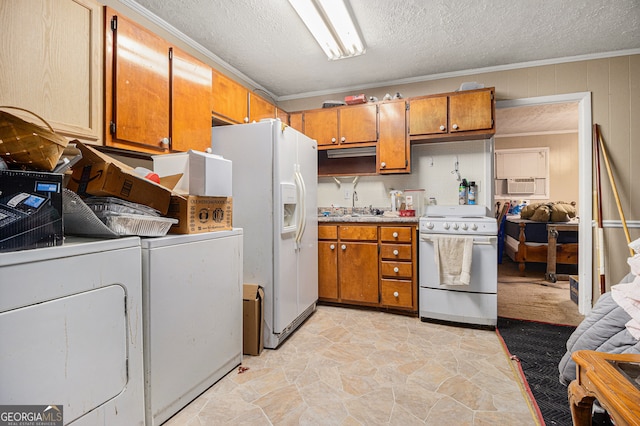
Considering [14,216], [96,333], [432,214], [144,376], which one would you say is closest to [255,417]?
[144,376]

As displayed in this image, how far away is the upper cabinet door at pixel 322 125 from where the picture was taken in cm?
360

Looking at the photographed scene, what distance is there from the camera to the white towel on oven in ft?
8.79

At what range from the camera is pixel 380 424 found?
5.09ft

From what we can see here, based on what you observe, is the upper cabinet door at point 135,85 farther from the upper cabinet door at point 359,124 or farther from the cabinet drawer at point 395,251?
the cabinet drawer at point 395,251

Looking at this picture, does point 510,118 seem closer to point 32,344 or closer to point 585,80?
point 585,80

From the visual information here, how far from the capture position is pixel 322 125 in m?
3.64

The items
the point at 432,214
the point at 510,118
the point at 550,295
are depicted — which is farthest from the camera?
the point at 510,118

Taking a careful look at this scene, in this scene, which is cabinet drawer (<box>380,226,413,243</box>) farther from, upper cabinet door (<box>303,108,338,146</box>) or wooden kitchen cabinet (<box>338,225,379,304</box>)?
upper cabinet door (<box>303,108,338,146</box>)

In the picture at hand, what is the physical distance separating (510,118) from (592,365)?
5.40 meters

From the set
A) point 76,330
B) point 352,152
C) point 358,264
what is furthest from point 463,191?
point 76,330

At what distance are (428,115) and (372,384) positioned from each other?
2666mm

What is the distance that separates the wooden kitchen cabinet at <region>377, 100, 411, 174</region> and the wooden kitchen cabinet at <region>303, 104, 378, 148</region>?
91 mm

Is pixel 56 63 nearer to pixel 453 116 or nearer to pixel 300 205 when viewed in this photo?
pixel 300 205

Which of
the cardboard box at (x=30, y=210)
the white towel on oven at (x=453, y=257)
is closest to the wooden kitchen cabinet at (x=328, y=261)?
the white towel on oven at (x=453, y=257)
